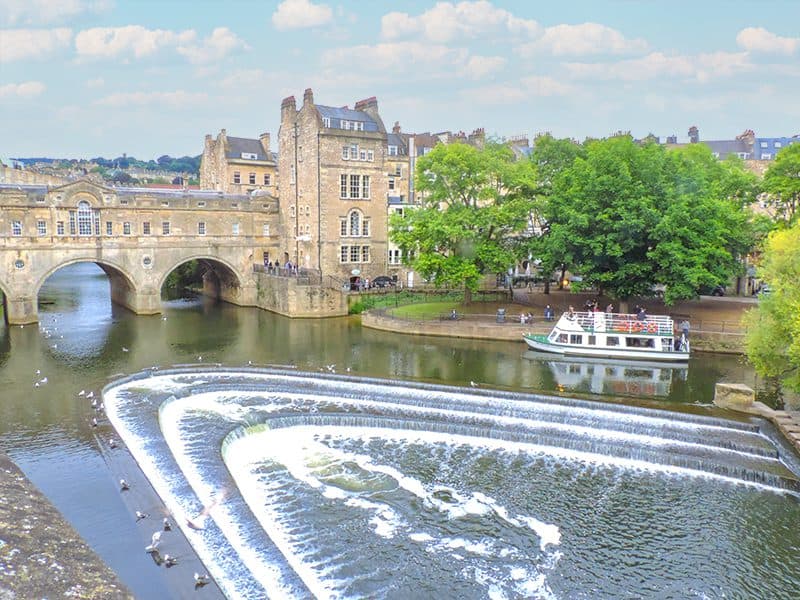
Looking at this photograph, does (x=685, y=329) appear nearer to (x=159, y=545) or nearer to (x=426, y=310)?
(x=426, y=310)

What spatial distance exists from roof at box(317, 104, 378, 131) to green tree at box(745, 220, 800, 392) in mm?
36636

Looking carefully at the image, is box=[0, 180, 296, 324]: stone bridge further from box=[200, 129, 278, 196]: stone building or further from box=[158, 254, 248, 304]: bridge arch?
box=[200, 129, 278, 196]: stone building

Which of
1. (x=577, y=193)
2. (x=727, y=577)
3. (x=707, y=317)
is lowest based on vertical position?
(x=727, y=577)

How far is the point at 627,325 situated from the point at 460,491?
67.9 ft

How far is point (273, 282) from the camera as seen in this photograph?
51.8 metres

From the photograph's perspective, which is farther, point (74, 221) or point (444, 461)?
point (74, 221)

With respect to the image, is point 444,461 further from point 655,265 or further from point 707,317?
point 707,317

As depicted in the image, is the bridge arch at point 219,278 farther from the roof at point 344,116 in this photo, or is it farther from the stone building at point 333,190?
the roof at point 344,116

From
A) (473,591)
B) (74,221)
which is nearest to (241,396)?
(473,591)

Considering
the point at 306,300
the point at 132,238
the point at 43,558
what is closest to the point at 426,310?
the point at 306,300

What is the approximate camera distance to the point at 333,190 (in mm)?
53188

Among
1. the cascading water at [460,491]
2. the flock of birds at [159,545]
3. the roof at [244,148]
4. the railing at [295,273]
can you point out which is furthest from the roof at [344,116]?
the flock of birds at [159,545]

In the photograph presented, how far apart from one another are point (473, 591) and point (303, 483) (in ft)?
21.9

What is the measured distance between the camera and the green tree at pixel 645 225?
123 feet
